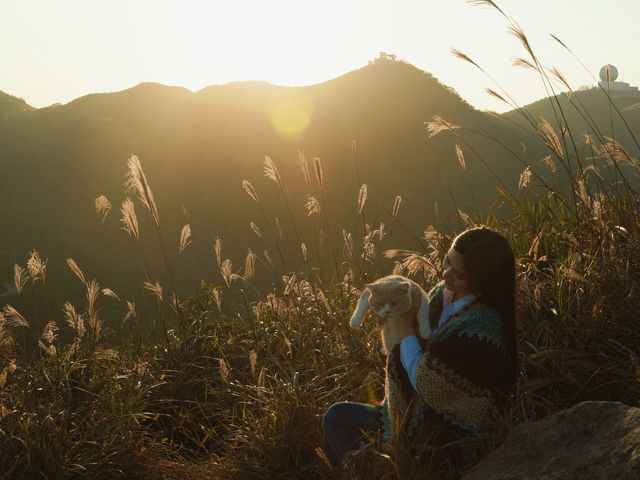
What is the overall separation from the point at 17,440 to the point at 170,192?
30024mm

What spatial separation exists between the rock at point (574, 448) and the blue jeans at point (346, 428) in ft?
2.02

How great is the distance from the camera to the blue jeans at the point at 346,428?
7.88ft

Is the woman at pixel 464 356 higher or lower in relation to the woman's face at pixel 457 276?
lower

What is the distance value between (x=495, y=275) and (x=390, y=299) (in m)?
0.43

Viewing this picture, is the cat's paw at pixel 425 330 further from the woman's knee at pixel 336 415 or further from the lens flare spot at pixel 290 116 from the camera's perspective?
the lens flare spot at pixel 290 116

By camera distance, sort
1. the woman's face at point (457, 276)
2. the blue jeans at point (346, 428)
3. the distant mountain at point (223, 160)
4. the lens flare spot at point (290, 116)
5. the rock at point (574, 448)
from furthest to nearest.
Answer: the lens flare spot at point (290, 116) < the distant mountain at point (223, 160) < the blue jeans at point (346, 428) < the woman's face at point (457, 276) < the rock at point (574, 448)

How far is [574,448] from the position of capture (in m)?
1.76

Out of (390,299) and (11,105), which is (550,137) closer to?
(390,299)

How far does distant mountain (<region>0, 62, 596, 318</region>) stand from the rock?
2388 cm

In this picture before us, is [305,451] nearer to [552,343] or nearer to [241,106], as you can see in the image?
[552,343]

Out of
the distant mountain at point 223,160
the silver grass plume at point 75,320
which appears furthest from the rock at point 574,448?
the distant mountain at point 223,160

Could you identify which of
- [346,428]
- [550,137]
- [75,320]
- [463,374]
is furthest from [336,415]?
[550,137]

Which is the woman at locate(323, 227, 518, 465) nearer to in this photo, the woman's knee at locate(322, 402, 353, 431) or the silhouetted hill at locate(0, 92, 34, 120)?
the woman's knee at locate(322, 402, 353, 431)

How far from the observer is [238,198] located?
32344 mm
